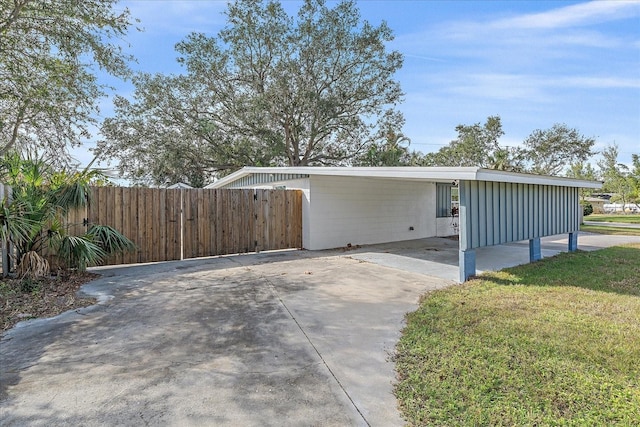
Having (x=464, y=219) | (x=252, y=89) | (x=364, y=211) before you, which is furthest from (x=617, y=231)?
(x=252, y=89)

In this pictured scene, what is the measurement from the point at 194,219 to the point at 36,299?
3929 millimetres

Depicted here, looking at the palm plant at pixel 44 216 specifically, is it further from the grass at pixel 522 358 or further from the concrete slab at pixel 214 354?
the grass at pixel 522 358

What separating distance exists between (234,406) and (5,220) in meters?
5.14

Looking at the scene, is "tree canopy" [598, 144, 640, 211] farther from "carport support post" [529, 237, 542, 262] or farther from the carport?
"carport support post" [529, 237, 542, 262]

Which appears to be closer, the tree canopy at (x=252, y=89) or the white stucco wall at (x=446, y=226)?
the white stucco wall at (x=446, y=226)

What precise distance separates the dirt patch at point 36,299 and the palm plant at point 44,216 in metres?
0.27

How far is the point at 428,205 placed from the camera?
1347 cm

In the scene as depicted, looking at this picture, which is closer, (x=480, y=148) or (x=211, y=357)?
(x=211, y=357)

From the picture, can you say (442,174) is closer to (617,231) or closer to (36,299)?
(36,299)

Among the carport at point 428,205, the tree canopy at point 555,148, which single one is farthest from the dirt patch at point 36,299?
the tree canopy at point 555,148

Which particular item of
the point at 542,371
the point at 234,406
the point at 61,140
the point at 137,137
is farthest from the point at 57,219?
the point at 137,137

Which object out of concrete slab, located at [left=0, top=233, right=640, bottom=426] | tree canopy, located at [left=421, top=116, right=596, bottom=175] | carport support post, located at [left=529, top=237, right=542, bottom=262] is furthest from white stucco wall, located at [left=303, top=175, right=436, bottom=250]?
tree canopy, located at [left=421, top=116, right=596, bottom=175]

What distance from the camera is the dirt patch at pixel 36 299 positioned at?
4215mm

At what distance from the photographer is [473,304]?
4621mm
